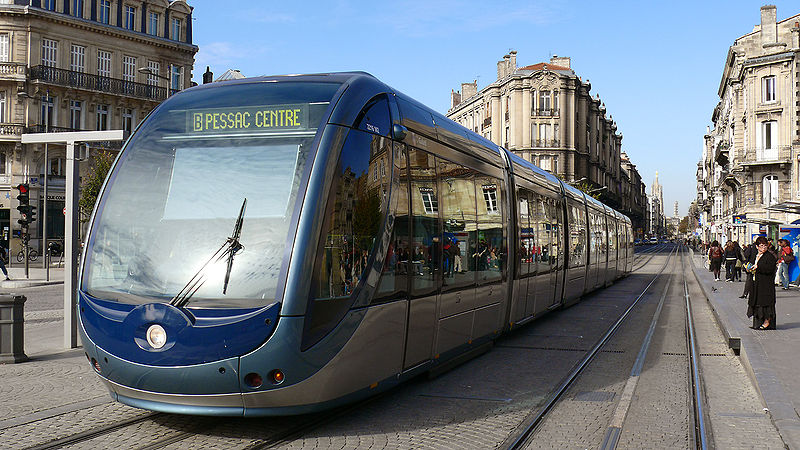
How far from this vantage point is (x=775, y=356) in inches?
387

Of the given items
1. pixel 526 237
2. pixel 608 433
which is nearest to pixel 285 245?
pixel 608 433

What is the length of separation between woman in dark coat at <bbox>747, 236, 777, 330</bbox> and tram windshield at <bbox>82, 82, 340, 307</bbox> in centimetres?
951

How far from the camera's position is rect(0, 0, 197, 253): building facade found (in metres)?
42.5

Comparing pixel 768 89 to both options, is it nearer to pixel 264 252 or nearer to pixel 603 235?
pixel 603 235

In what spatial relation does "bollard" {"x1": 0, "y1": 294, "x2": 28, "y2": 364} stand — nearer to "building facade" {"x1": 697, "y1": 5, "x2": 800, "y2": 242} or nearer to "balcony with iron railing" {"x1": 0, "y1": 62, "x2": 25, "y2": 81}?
"balcony with iron railing" {"x1": 0, "y1": 62, "x2": 25, "y2": 81}

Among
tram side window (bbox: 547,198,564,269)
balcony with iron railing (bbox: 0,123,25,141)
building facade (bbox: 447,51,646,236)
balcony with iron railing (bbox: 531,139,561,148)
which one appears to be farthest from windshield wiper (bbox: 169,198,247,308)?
balcony with iron railing (bbox: 531,139,561,148)

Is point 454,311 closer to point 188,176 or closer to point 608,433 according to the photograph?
→ point 608,433

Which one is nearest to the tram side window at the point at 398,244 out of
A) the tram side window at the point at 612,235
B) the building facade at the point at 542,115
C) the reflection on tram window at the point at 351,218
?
the reflection on tram window at the point at 351,218

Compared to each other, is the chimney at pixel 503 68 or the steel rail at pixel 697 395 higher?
the chimney at pixel 503 68

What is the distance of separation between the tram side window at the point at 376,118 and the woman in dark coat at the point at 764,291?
867cm

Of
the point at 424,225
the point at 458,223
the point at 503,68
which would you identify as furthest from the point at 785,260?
the point at 503,68

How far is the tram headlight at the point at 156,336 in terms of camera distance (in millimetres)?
5531

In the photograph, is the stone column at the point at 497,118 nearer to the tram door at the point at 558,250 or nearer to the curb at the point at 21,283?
the curb at the point at 21,283

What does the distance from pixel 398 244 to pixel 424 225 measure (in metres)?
0.71
